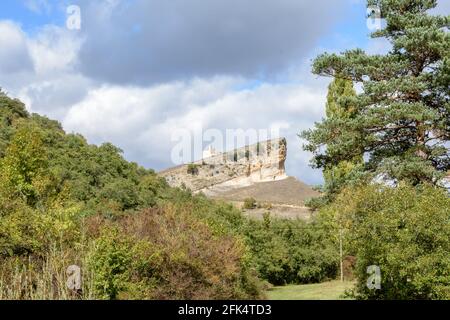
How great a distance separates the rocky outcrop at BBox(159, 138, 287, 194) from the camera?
52.2 meters

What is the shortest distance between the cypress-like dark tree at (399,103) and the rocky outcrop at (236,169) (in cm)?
3056

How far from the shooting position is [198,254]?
1445 cm

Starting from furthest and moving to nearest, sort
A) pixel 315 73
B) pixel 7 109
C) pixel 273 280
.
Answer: pixel 7 109, pixel 273 280, pixel 315 73

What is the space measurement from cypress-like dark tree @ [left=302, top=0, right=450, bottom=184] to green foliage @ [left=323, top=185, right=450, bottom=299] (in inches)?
115

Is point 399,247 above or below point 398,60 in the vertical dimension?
below

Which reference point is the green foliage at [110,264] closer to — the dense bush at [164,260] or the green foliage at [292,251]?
the dense bush at [164,260]

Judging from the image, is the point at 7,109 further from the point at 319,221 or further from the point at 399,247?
the point at 399,247

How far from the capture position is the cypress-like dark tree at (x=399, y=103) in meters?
19.3

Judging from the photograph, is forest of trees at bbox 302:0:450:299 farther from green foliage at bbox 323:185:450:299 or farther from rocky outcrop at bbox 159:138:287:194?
rocky outcrop at bbox 159:138:287:194

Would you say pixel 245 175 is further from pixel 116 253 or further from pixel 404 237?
pixel 116 253

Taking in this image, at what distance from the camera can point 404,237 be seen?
1492 cm

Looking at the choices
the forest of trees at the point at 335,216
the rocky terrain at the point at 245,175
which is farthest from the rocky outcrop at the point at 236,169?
the forest of trees at the point at 335,216
